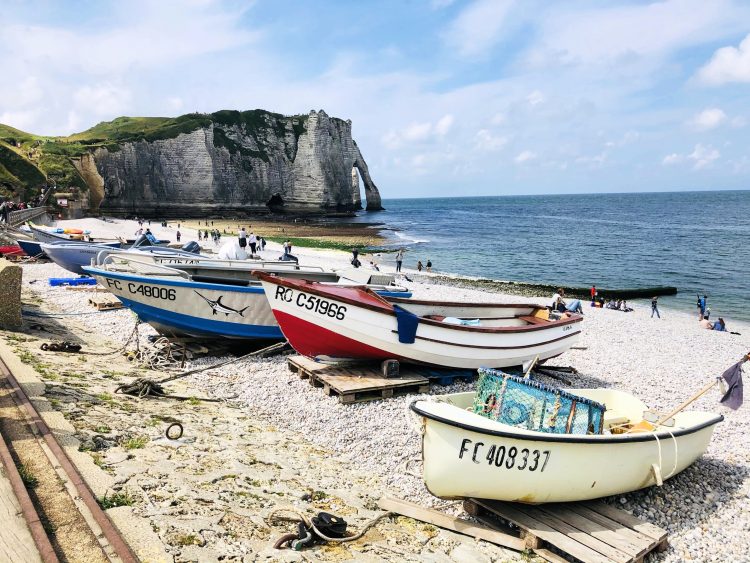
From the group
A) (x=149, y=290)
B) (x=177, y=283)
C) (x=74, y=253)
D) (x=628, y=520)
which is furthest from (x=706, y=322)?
(x=74, y=253)

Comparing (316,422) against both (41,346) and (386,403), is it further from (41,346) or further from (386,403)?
(41,346)

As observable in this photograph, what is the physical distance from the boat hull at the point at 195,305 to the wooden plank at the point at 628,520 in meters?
9.79

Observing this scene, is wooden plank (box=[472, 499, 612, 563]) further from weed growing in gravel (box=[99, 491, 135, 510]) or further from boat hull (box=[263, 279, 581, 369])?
boat hull (box=[263, 279, 581, 369])

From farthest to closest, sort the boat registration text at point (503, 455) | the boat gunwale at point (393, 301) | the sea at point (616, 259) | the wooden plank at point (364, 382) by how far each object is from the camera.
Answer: the sea at point (616, 259) < the boat gunwale at point (393, 301) < the wooden plank at point (364, 382) < the boat registration text at point (503, 455)

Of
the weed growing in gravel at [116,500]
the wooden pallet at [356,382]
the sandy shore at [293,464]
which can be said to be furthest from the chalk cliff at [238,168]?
the weed growing in gravel at [116,500]

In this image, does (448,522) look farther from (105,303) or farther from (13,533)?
(105,303)

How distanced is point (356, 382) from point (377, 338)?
43.7 inches

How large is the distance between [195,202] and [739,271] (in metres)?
81.8

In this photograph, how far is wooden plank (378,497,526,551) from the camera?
6512 millimetres

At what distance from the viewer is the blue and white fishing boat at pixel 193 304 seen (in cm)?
1393

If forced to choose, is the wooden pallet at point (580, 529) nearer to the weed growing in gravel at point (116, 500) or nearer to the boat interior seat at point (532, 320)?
the weed growing in gravel at point (116, 500)

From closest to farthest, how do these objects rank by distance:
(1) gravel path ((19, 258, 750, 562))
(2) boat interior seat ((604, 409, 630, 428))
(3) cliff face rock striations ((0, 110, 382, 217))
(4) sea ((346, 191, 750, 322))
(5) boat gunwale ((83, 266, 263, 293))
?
1. (1) gravel path ((19, 258, 750, 562))
2. (2) boat interior seat ((604, 409, 630, 428))
3. (5) boat gunwale ((83, 266, 263, 293))
4. (4) sea ((346, 191, 750, 322))
5. (3) cliff face rock striations ((0, 110, 382, 217))

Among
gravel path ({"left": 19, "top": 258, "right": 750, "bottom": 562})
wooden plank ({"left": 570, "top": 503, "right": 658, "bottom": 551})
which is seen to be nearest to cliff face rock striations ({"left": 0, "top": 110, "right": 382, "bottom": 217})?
gravel path ({"left": 19, "top": 258, "right": 750, "bottom": 562})

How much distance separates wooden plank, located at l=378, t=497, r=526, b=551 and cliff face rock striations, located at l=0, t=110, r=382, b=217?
77499mm
